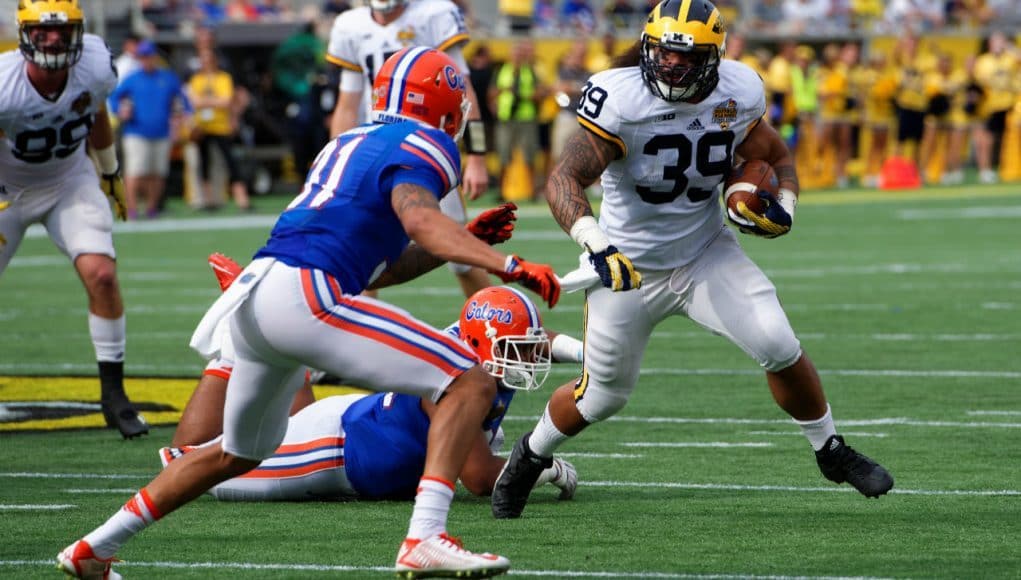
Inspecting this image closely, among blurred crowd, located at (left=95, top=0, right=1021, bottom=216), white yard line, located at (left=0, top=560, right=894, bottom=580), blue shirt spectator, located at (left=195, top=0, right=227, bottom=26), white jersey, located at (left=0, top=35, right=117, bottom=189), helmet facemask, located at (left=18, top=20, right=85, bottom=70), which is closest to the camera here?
white yard line, located at (left=0, top=560, right=894, bottom=580)

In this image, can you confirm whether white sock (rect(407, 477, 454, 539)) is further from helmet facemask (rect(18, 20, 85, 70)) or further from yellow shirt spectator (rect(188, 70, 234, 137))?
yellow shirt spectator (rect(188, 70, 234, 137))

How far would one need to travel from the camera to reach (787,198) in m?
5.78

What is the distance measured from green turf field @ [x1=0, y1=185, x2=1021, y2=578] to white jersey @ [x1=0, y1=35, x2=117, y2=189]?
1.14 meters

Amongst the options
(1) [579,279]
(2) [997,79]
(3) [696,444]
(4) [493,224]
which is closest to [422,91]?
(4) [493,224]

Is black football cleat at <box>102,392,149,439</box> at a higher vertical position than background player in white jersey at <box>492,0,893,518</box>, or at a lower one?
lower

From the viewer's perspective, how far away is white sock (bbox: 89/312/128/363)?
24.5ft

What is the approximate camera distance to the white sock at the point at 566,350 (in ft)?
20.3

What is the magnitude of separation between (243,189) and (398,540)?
15.5m

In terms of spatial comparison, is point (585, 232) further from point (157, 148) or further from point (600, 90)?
point (157, 148)

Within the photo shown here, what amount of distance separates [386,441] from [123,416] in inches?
83.0

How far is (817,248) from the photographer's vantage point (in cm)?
1506

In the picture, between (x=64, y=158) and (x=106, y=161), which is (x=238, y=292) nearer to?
(x=64, y=158)

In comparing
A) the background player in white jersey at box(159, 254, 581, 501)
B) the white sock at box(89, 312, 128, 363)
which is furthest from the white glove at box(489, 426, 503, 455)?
the white sock at box(89, 312, 128, 363)

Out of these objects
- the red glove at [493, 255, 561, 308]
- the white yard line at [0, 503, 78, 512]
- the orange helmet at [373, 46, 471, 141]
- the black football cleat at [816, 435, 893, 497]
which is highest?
the orange helmet at [373, 46, 471, 141]
